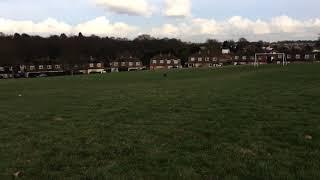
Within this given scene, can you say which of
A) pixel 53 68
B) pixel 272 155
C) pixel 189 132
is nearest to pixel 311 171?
pixel 272 155

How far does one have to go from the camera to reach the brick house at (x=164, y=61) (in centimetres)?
17312

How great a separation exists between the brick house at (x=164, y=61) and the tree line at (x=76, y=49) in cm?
541

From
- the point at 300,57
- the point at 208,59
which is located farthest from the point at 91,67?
the point at 300,57

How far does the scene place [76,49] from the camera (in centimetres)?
16675

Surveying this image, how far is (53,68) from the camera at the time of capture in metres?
166

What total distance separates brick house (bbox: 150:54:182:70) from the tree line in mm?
5414

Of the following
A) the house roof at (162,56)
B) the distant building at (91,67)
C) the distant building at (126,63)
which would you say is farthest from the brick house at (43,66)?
the house roof at (162,56)

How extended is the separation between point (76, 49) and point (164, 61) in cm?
2905

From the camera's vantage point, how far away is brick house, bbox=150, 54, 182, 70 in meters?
173

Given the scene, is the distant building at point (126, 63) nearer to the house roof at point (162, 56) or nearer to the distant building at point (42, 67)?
the house roof at point (162, 56)

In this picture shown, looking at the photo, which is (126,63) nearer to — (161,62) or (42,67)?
(161,62)

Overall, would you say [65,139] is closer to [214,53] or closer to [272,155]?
[272,155]

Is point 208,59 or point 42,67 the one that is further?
point 208,59

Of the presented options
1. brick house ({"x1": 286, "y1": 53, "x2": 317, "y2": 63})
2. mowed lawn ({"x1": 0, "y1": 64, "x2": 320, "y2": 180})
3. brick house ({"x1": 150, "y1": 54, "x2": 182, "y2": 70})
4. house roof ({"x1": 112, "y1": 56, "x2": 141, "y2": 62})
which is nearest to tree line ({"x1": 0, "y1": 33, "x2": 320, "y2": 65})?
house roof ({"x1": 112, "y1": 56, "x2": 141, "y2": 62})
